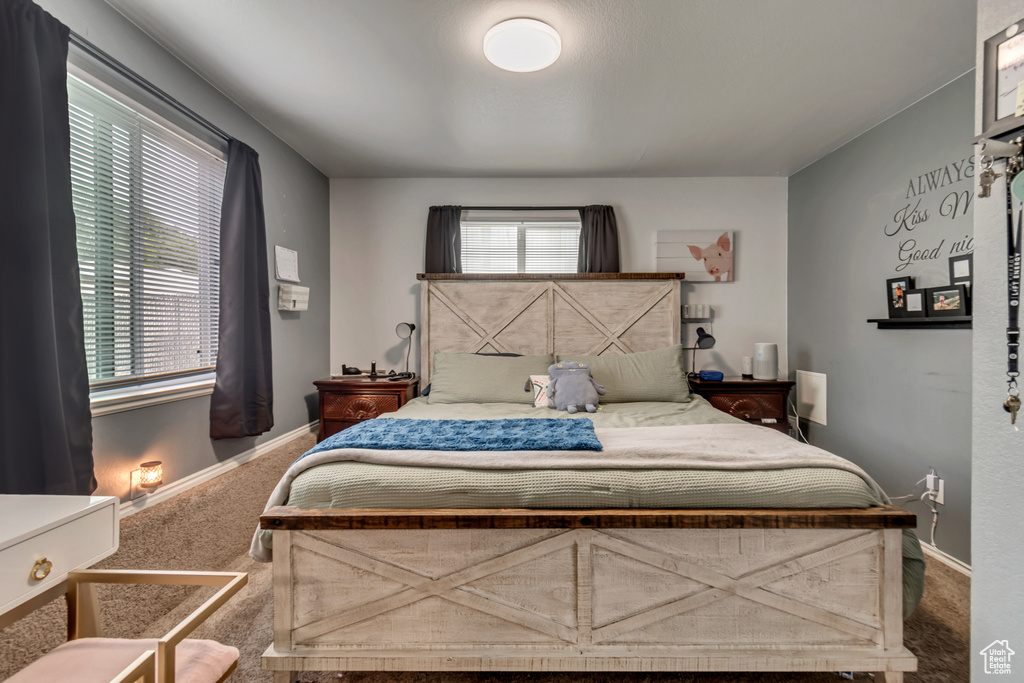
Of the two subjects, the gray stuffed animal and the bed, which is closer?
the bed

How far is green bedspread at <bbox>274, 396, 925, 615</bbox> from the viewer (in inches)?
54.9

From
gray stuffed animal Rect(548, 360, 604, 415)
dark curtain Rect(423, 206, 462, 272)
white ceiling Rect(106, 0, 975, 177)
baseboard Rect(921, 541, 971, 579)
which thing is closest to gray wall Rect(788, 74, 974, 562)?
baseboard Rect(921, 541, 971, 579)

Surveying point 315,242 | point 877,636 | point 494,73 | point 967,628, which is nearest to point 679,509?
point 877,636

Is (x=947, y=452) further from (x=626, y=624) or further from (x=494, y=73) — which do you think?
(x=494, y=73)

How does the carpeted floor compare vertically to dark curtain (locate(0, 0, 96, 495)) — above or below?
below

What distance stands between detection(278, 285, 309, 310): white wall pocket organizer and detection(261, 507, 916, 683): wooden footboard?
1822 mm

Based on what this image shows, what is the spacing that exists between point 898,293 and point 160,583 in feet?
11.0

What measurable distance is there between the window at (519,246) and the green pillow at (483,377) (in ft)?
3.16

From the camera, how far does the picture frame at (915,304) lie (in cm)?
232

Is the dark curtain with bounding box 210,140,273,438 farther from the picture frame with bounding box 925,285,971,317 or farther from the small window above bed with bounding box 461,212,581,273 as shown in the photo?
the picture frame with bounding box 925,285,971,317

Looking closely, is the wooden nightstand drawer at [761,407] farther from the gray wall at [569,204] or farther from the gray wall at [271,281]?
the gray wall at [271,281]

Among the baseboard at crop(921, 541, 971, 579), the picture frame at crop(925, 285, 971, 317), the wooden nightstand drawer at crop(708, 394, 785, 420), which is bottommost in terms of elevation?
the baseboard at crop(921, 541, 971, 579)

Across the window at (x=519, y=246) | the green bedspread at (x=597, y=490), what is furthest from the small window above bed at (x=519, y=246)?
the green bedspread at (x=597, y=490)

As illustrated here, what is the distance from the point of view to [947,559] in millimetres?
2174
